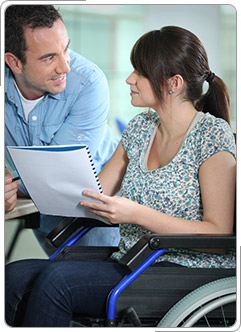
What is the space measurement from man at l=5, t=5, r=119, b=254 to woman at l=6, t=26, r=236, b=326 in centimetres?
38

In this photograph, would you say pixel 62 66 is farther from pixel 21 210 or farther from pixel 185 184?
pixel 185 184

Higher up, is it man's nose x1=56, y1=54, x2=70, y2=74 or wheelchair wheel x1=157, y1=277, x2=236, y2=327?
man's nose x1=56, y1=54, x2=70, y2=74

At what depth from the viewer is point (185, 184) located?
4.48ft

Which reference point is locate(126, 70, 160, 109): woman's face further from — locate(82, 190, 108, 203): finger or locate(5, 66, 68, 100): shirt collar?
locate(5, 66, 68, 100): shirt collar

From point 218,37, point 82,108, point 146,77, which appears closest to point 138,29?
point 218,37

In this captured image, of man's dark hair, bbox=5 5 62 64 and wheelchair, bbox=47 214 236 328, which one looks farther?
man's dark hair, bbox=5 5 62 64

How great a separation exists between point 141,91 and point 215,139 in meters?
0.27

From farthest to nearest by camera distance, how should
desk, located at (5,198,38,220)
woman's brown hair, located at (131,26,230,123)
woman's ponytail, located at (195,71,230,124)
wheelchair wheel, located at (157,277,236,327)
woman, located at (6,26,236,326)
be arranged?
desk, located at (5,198,38,220) < woman's ponytail, located at (195,71,230,124) < woman's brown hair, located at (131,26,230,123) < woman, located at (6,26,236,326) < wheelchair wheel, located at (157,277,236,327)

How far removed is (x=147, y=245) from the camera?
119 centimetres

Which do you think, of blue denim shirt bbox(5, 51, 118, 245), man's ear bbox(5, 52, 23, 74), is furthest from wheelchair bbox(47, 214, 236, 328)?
man's ear bbox(5, 52, 23, 74)

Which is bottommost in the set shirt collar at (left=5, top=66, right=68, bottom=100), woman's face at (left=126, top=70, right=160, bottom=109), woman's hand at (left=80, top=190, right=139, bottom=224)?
woman's hand at (left=80, top=190, right=139, bottom=224)

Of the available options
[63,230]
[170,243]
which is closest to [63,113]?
[63,230]

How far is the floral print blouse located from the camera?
1342mm

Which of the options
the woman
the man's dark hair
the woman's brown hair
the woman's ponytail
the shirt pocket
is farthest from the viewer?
the shirt pocket
